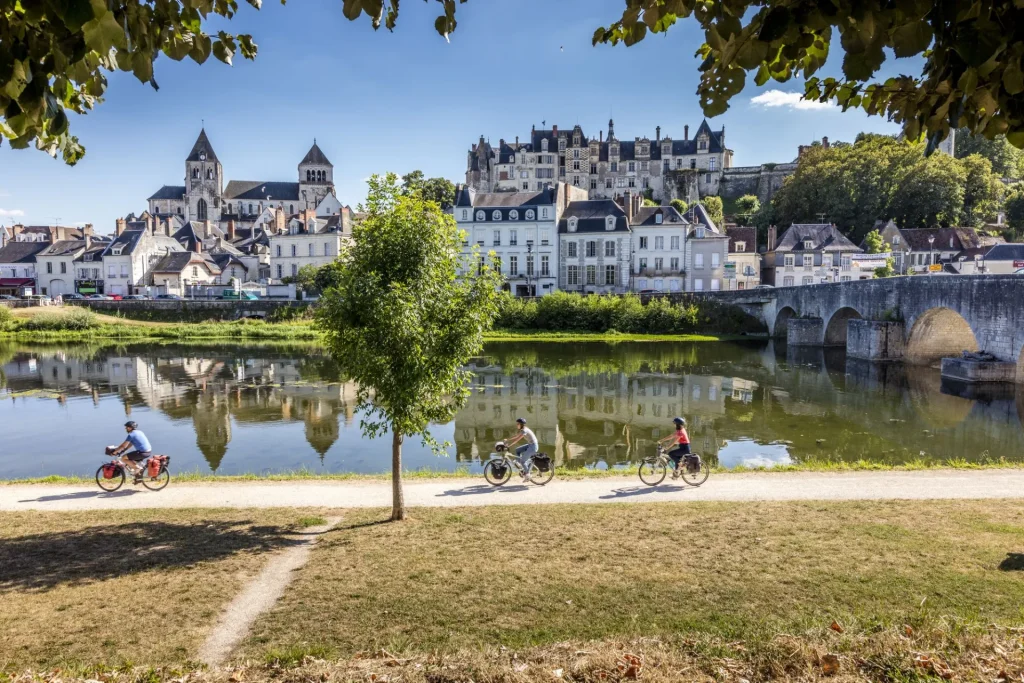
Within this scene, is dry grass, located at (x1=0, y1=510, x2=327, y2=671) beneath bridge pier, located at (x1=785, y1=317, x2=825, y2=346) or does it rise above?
beneath

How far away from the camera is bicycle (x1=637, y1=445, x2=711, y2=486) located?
11.4 metres

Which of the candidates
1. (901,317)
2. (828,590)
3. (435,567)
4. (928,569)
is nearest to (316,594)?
(435,567)

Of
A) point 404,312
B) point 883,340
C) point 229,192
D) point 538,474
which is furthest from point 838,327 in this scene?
point 229,192

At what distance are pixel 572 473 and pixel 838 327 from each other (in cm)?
3381

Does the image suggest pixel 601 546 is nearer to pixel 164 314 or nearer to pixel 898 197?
pixel 164 314

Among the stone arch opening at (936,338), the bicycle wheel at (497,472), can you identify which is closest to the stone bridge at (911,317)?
the stone arch opening at (936,338)

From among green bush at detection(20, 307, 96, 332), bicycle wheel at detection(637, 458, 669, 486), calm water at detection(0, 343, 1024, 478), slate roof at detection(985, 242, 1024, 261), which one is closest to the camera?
bicycle wheel at detection(637, 458, 669, 486)

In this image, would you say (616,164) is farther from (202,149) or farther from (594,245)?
(202,149)

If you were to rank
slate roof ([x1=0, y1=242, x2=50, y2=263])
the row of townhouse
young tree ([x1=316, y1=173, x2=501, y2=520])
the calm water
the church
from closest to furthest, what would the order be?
young tree ([x1=316, y1=173, x2=501, y2=520]) < the calm water < the row of townhouse < slate roof ([x1=0, y1=242, x2=50, y2=263]) < the church

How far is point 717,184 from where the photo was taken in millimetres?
86750

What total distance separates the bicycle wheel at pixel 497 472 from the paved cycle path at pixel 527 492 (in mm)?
154

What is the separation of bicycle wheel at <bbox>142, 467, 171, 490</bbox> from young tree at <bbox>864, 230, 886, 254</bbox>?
53.7 metres

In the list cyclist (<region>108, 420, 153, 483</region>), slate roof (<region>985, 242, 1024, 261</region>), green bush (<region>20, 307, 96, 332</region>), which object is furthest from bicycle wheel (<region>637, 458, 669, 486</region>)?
green bush (<region>20, 307, 96, 332</region>)

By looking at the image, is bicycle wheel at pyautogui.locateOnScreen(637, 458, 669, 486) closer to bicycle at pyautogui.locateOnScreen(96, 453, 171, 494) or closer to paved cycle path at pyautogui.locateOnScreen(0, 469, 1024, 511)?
paved cycle path at pyautogui.locateOnScreen(0, 469, 1024, 511)
